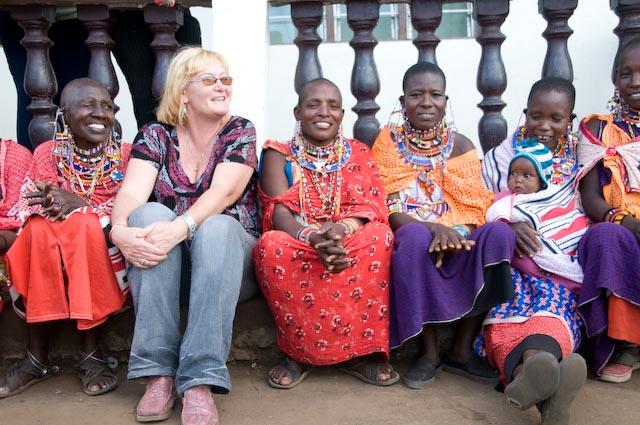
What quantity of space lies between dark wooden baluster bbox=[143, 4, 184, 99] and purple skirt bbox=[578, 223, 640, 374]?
2163mm

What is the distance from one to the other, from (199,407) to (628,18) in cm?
273

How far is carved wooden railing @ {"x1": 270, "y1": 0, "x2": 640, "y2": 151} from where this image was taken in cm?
365

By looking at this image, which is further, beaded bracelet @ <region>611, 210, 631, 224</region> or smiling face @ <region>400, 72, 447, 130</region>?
smiling face @ <region>400, 72, 447, 130</region>

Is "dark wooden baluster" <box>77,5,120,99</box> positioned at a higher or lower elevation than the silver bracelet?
higher

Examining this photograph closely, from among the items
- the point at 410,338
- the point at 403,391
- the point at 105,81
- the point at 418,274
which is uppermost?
the point at 105,81

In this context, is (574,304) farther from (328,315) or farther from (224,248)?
(224,248)

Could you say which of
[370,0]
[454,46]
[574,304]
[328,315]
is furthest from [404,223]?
[454,46]

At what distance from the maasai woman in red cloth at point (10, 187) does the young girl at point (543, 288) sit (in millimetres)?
2060

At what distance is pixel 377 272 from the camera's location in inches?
120

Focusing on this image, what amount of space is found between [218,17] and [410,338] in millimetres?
1889

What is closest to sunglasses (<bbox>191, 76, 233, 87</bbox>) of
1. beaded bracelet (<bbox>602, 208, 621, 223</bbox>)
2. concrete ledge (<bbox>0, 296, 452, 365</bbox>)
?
concrete ledge (<bbox>0, 296, 452, 365</bbox>)

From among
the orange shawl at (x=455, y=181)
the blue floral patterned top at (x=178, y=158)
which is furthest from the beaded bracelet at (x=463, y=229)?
the blue floral patterned top at (x=178, y=158)

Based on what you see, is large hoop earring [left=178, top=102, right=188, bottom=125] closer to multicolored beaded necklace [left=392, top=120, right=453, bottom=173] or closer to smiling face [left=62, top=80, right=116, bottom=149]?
smiling face [left=62, top=80, right=116, bottom=149]

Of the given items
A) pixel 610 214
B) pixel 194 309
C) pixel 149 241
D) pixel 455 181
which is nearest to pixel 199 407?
pixel 194 309
